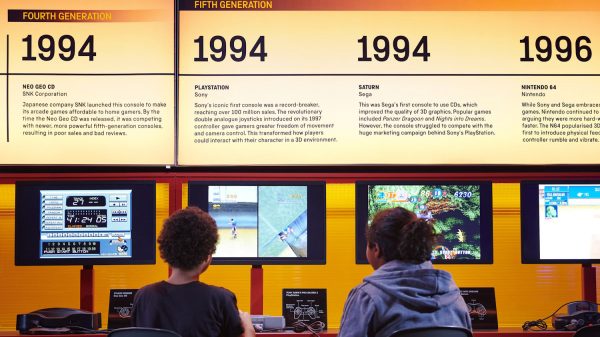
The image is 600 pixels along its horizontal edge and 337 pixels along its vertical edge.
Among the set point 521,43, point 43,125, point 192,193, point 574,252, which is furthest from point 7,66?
point 574,252

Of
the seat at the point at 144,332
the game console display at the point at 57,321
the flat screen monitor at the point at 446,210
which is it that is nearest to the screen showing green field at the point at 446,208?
the flat screen monitor at the point at 446,210

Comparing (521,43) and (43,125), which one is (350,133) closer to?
(521,43)

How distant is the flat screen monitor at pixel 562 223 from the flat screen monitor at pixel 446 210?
Answer: 0.73 ft

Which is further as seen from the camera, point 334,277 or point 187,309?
point 334,277

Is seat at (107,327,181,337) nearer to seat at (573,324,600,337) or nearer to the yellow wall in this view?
seat at (573,324,600,337)

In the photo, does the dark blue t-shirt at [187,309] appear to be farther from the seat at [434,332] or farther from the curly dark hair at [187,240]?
the seat at [434,332]

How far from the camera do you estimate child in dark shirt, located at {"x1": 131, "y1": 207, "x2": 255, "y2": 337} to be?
2533mm

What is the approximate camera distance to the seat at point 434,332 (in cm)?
232

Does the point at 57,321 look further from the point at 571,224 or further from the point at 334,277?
the point at 571,224

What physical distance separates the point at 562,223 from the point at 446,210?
614 millimetres

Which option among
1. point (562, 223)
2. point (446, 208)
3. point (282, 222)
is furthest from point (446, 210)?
point (282, 222)

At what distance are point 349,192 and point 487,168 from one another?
80 centimetres

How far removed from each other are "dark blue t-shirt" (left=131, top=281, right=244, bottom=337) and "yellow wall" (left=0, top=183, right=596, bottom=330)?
177 cm

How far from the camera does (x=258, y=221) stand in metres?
3.81
